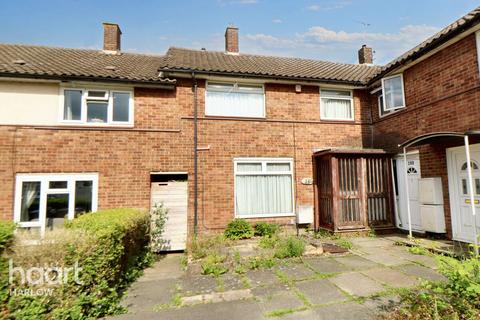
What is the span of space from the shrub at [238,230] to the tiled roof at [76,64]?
4647 mm

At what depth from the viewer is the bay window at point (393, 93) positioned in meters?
8.28

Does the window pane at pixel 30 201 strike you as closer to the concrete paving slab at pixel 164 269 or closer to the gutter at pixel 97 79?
the gutter at pixel 97 79

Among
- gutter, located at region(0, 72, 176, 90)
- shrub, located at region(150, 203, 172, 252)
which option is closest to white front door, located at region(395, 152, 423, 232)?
shrub, located at region(150, 203, 172, 252)

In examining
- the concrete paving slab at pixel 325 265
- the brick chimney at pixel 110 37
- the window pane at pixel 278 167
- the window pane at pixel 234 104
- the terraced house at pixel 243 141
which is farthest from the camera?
the brick chimney at pixel 110 37

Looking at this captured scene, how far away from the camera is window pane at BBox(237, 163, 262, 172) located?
8516mm

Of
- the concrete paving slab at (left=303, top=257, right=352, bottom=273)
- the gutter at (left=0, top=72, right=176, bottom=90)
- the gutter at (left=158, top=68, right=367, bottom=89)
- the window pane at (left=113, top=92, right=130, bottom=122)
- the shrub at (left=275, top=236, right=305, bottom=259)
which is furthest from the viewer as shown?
the gutter at (left=158, top=68, right=367, bottom=89)

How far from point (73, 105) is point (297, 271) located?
24.0ft

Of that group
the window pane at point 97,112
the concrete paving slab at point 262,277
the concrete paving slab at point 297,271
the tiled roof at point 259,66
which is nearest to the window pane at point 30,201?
the window pane at point 97,112

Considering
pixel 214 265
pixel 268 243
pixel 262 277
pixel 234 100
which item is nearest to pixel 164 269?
pixel 214 265

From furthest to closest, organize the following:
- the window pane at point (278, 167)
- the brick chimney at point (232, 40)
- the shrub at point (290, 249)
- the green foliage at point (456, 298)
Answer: the brick chimney at point (232, 40)
the window pane at point (278, 167)
the shrub at point (290, 249)
the green foliage at point (456, 298)

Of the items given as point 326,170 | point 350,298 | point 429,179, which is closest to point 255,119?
point 326,170

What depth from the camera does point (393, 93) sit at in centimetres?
848

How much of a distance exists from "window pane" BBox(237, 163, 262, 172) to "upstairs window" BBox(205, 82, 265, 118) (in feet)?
5.21

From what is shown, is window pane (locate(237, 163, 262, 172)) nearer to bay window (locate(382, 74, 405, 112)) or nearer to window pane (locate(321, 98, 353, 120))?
window pane (locate(321, 98, 353, 120))
